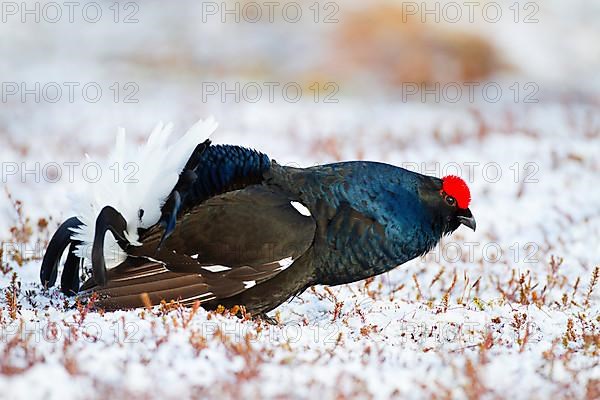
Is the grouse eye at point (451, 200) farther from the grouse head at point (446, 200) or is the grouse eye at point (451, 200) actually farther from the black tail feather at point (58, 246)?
the black tail feather at point (58, 246)

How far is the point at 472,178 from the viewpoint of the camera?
369 inches

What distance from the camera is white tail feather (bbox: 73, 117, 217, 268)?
15.0ft

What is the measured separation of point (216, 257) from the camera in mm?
4527

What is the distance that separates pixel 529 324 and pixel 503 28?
20.7 meters

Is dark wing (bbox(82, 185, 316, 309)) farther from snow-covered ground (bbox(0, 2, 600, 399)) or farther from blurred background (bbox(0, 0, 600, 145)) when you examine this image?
blurred background (bbox(0, 0, 600, 145))

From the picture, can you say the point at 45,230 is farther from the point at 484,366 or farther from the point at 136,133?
Result: the point at 136,133

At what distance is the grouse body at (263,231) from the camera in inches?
177

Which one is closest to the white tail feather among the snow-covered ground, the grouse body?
the grouse body

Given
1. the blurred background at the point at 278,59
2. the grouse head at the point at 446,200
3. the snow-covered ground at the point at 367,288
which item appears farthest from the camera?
the blurred background at the point at 278,59

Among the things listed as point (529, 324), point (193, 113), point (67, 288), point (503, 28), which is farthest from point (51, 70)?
point (529, 324)

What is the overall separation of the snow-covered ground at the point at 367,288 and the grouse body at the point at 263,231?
261mm

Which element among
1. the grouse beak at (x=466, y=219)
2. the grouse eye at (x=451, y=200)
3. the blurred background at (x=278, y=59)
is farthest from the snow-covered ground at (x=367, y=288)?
the grouse eye at (x=451, y=200)

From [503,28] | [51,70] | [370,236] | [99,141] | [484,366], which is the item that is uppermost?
[503,28]

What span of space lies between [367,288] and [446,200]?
1204mm
